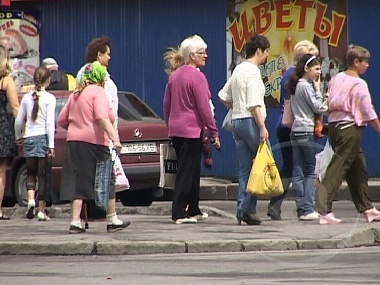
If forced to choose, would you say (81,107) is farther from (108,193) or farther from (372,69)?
(372,69)

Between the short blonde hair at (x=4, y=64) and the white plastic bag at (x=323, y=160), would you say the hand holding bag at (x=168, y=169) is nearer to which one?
the white plastic bag at (x=323, y=160)

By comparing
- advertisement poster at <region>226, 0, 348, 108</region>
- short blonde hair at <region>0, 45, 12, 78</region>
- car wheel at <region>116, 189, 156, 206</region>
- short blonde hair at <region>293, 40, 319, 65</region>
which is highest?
advertisement poster at <region>226, 0, 348, 108</region>

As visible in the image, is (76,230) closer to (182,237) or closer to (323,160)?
(182,237)

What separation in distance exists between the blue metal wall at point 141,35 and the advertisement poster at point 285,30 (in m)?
0.22

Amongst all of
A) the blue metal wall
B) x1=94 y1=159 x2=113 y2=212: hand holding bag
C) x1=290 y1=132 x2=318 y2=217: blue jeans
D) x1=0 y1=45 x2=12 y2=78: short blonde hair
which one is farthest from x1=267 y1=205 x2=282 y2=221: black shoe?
the blue metal wall

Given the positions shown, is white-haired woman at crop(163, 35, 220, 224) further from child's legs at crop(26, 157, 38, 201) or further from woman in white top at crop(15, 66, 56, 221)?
child's legs at crop(26, 157, 38, 201)

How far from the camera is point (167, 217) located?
15.5 m

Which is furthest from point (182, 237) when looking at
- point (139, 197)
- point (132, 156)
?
point (139, 197)

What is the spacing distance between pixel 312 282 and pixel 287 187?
16.5 ft

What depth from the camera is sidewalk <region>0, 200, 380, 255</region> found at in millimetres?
12266

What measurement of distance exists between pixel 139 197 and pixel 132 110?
1.14m

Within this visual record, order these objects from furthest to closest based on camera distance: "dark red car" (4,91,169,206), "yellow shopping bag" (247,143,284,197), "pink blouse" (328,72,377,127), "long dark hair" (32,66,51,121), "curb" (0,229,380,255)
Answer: "dark red car" (4,91,169,206)
"long dark hair" (32,66,51,121)
"pink blouse" (328,72,377,127)
"yellow shopping bag" (247,143,284,197)
"curb" (0,229,380,255)

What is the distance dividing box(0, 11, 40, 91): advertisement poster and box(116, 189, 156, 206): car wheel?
6.18 m

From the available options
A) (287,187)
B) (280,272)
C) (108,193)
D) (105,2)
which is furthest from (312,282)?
(105,2)
